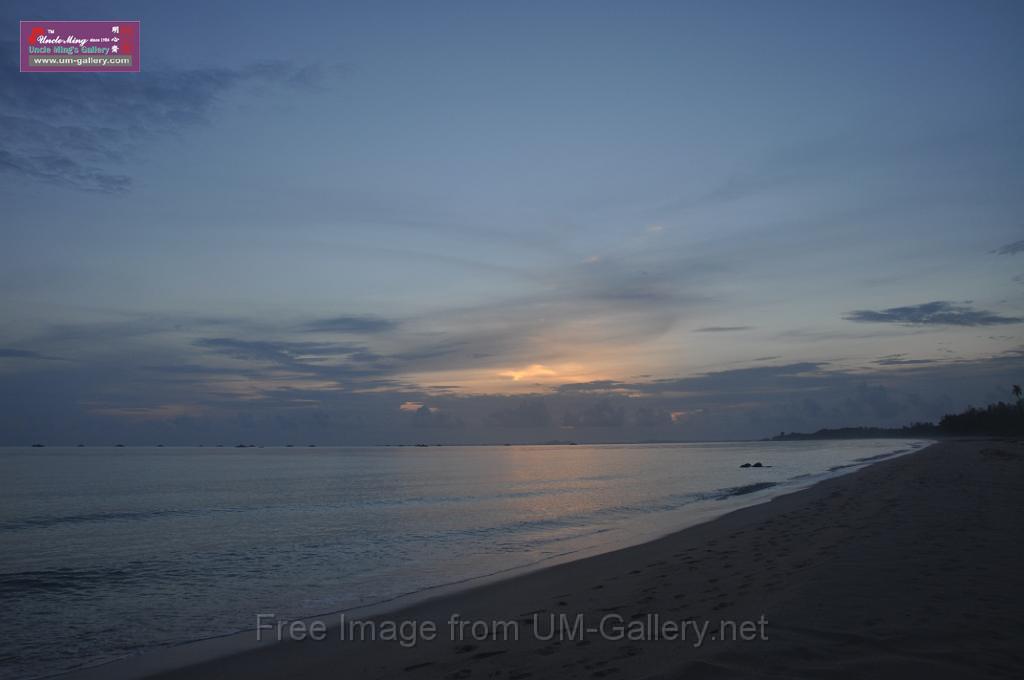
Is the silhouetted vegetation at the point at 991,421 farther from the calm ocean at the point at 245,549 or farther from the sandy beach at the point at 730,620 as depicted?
the sandy beach at the point at 730,620

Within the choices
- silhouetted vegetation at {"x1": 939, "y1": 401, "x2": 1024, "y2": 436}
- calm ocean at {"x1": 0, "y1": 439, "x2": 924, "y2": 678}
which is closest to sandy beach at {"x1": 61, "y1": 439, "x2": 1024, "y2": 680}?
calm ocean at {"x1": 0, "y1": 439, "x2": 924, "y2": 678}

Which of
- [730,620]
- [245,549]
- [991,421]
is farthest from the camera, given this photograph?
[991,421]

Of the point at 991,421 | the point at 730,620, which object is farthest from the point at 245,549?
the point at 991,421

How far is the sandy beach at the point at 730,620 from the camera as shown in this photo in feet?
22.6

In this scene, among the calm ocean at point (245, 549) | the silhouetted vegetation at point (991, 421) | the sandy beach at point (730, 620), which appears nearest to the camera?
the sandy beach at point (730, 620)

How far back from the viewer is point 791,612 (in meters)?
8.57

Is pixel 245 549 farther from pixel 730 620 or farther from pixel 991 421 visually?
pixel 991 421

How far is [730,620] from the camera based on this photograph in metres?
8.68

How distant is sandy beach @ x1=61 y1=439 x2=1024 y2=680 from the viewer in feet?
22.6

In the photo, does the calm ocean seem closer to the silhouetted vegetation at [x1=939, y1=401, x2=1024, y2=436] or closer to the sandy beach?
the sandy beach

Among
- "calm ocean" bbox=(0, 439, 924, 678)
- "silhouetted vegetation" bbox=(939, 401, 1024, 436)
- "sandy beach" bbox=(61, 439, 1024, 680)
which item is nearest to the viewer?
"sandy beach" bbox=(61, 439, 1024, 680)

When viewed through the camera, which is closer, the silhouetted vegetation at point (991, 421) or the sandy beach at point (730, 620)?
the sandy beach at point (730, 620)

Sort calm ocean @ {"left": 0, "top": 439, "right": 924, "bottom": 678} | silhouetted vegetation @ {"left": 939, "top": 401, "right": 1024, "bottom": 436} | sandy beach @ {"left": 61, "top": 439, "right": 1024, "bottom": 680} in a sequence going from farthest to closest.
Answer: silhouetted vegetation @ {"left": 939, "top": 401, "right": 1024, "bottom": 436} → calm ocean @ {"left": 0, "top": 439, "right": 924, "bottom": 678} → sandy beach @ {"left": 61, "top": 439, "right": 1024, "bottom": 680}

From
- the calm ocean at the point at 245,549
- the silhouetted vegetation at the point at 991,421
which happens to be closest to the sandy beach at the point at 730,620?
the calm ocean at the point at 245,549
